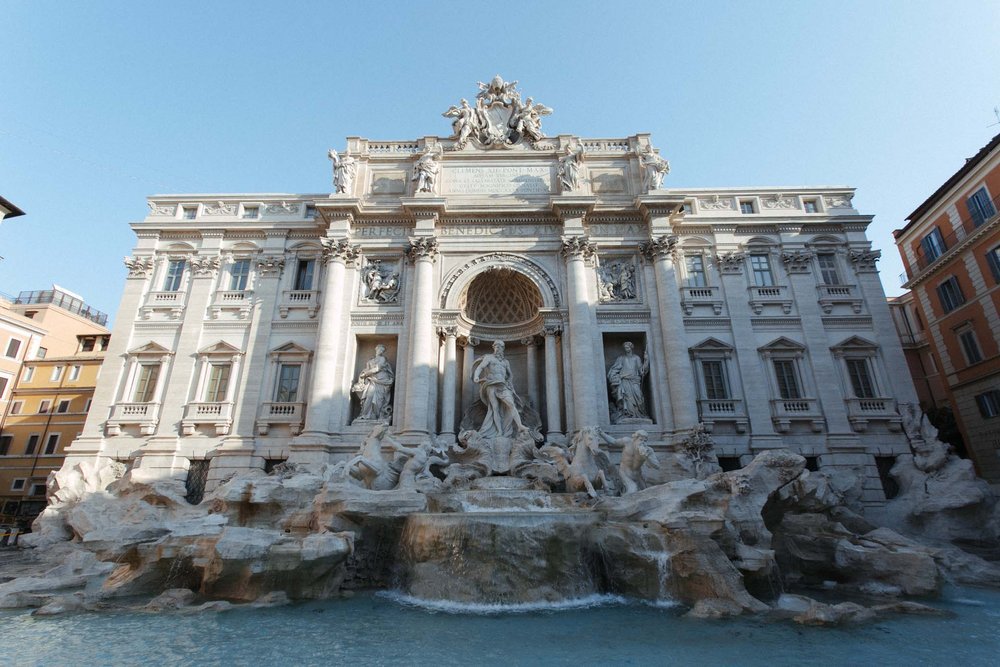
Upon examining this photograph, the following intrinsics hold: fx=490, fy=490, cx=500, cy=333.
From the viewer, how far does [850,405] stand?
1794cm

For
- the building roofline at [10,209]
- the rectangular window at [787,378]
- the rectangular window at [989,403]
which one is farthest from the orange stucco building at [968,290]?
the building roofline at [10,209]

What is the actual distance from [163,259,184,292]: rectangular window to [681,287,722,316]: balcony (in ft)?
68.4

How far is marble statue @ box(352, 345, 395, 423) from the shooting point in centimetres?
1780

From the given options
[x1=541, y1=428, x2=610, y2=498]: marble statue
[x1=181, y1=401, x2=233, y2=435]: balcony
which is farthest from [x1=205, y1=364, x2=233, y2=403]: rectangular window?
[x1=541, y1=428, x2=610, y2=498]: marble statue

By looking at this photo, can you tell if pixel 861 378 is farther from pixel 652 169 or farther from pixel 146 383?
pixel 146 383

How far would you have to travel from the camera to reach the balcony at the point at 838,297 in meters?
19.5

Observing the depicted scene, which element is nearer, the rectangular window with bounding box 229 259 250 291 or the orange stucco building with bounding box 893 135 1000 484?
the orange stucco building with bounding box 893 135 1000 484

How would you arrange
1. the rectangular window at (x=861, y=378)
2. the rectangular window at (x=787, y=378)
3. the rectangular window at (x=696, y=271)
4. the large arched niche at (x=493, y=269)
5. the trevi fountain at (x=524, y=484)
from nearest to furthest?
the trevi fountain at (x=524, y=484) < the rectangular window at (x=861, y=378) < the rectangular window at (x=787, y=378) < the large arched niche at (x=493, y=269) < the rectangular window at (x=696, y=271)

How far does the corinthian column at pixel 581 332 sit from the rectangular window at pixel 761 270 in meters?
6.98

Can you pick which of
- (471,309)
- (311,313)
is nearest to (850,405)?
(471,309)

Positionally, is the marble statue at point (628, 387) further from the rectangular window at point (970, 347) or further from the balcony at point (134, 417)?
the balcony at point (134, 417)

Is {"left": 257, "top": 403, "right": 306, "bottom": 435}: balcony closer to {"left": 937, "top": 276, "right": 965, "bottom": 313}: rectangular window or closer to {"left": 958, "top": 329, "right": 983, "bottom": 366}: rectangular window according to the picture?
{"left": 958, "top": 329, "right": 983, "bottom": 366}: rectangular window

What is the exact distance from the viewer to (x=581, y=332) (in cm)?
1797

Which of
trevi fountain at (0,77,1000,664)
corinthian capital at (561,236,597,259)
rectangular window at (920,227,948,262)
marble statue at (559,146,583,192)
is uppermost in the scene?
marble statue at (559,146,583,192)
